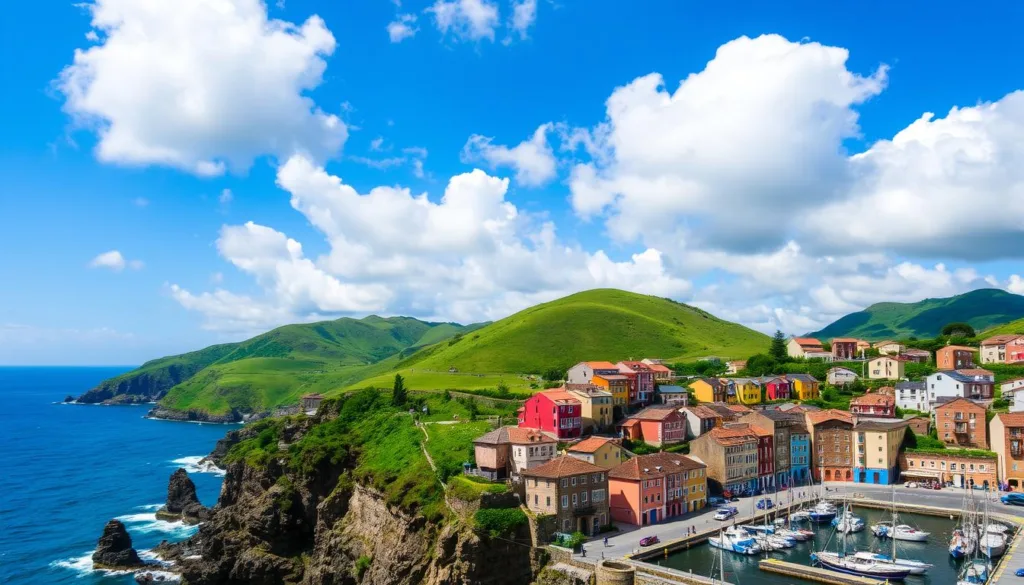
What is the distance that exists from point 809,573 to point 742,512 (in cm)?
2026

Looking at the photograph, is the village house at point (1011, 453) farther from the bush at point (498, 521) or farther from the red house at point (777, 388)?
the bush at point (498, 521)

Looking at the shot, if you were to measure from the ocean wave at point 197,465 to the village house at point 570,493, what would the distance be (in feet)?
384

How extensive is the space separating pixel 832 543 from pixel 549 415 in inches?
1458

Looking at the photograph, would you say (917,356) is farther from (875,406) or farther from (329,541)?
(329,541)

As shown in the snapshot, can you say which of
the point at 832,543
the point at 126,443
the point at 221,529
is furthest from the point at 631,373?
the point at 126,443

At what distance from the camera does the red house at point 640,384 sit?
372 ft

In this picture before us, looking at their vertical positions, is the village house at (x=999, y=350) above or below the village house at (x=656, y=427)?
above

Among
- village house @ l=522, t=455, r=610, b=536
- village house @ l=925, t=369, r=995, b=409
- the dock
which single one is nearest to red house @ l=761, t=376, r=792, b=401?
village house @ l=925, t=369, r=995, b=409

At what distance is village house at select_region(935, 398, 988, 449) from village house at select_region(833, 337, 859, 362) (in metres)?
63.1

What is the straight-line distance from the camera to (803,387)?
Result: 131 m

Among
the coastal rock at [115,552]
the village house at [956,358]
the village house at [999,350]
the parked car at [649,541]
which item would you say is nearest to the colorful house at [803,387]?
the village house at [956,358]

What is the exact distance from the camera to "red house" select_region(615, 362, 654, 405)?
372ft

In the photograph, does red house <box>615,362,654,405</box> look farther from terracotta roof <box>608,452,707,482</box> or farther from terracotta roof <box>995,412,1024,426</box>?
terracotta roof <box>995,412,1024,426</box>

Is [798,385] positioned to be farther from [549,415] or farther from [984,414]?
[549,415]
